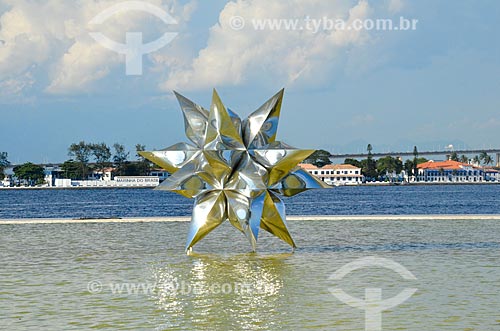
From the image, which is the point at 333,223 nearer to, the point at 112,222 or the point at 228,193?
the point at 112,222

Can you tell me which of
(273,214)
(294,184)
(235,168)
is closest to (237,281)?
(273,214)

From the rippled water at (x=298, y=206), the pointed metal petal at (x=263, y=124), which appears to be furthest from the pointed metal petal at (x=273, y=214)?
the rippled water at (x=298, y=206)

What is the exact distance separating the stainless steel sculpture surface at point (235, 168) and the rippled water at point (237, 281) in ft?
3.84

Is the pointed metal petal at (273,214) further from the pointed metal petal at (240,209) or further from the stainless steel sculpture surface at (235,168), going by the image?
the pointed metal petal at (240,209)

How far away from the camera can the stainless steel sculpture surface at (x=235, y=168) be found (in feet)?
63.3

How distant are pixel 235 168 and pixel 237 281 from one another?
3.79 metres

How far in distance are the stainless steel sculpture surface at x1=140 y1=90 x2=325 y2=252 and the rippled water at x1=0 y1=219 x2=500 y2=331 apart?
117 cm

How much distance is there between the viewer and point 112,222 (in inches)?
1341

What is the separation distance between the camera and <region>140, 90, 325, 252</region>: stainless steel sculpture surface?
19.3 meters

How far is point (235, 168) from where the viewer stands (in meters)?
19.7

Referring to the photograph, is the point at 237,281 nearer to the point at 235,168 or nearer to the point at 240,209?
the point at 240,209

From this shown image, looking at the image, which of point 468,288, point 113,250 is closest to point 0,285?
point 113,250

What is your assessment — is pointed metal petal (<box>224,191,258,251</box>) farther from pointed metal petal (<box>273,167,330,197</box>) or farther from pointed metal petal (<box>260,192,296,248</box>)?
pointed metal petal (<box>273,167,330,197</box>)

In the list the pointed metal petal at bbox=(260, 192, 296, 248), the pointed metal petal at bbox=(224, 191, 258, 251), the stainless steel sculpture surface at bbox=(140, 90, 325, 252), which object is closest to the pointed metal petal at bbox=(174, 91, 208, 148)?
the stainless steel sculpture surface at bbox=(140, 90, 325, 252)
